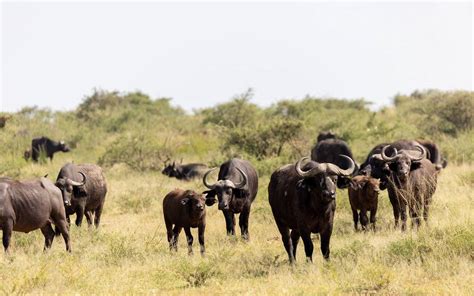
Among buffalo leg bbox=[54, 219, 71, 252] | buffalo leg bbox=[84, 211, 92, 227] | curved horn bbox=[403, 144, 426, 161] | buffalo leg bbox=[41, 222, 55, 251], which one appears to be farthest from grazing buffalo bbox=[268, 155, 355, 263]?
buffalo leg bbox=[84, 211, 92, 227]

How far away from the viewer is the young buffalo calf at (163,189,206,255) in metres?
11.1

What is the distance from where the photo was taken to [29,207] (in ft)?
33.4

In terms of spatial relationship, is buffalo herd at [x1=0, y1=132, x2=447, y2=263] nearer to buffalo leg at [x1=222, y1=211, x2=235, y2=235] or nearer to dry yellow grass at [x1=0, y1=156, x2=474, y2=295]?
buffalo leg at [x1=222, y1=211, x2=235, y2=235]

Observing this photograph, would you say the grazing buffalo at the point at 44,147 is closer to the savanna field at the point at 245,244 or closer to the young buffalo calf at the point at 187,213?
the savanna field at the point at 245,244

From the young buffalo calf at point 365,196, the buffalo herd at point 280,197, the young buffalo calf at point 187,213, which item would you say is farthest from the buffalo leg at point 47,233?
the young buffalo calf at point 365,196

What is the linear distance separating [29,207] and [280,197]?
3.87 m

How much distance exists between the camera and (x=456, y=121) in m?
30.0

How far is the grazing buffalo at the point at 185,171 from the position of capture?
75.9ft

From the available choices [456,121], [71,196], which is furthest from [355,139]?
[71,196]

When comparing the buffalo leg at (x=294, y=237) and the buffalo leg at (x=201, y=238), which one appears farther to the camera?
the buffalo leg at (x=201, y=238)

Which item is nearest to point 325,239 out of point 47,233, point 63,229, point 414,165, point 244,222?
point 414,165

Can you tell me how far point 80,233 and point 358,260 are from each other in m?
5.70

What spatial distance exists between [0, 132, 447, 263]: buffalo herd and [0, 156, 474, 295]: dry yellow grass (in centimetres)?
37

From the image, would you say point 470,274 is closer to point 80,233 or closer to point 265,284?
point 265,284
